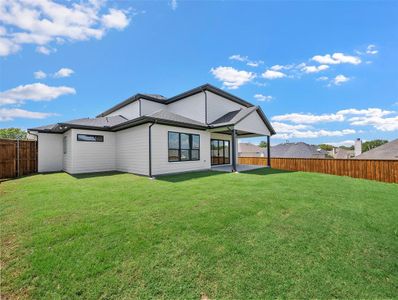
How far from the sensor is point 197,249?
2965 mm

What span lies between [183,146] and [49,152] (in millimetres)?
9270

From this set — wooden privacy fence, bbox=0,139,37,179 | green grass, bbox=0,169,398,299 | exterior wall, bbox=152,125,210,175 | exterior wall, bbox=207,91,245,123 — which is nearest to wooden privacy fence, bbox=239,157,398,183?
exterior wall, bbox=207,91,245,123

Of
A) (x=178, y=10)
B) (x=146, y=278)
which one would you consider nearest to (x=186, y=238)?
(x=146, y=278)

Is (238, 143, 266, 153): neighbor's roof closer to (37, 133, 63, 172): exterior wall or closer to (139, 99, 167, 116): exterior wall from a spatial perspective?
(139, 99, 167, 116): exterior wall

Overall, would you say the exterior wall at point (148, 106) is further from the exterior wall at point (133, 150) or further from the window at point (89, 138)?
the window at point (89, 138)


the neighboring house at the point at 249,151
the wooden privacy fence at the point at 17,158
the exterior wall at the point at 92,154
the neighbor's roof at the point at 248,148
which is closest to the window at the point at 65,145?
the wooden privacy fence at the point at 17,158

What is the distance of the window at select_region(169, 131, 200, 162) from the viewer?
11335 mm

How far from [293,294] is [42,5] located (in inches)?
411

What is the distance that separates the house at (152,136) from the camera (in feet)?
35.0

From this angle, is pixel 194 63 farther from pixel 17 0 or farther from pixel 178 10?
pixel 17 0

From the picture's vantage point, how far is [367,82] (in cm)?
1463

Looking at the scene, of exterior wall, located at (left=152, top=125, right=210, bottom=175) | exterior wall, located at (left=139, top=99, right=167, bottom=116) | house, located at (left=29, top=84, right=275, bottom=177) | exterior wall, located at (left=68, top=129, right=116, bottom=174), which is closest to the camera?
exterior wall, located at (left=152, top=125, right=210, bottom=175)

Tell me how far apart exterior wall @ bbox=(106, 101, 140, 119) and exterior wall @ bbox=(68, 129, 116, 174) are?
304 centimetres

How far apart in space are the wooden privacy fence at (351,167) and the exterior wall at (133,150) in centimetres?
1221
